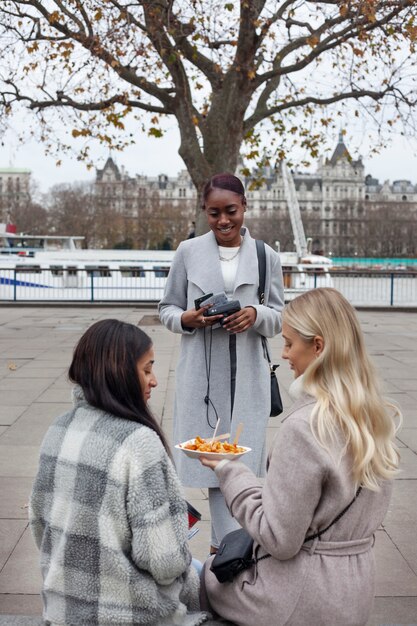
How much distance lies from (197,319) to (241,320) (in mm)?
187

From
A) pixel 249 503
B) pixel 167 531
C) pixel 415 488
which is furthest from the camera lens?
pixel 415 488

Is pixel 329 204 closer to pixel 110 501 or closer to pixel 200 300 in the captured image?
pixel 200 300

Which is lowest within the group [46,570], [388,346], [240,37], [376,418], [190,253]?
[388,346]

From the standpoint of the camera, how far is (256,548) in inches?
94.2

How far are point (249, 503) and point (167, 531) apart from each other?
28cm

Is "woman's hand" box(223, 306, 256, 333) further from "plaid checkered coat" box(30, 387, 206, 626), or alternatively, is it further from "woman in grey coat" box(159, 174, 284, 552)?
"plaid checkered coat" box(30, 387, 206, 626)

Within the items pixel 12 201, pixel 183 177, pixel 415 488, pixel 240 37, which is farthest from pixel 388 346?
pixel 183 177

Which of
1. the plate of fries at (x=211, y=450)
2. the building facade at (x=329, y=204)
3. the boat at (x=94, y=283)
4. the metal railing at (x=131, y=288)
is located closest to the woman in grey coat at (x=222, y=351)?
the plate of fries at (x=211, y=450)

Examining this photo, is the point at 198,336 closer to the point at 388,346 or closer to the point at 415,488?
the point at 415,488

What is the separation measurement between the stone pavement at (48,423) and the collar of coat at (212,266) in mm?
1442

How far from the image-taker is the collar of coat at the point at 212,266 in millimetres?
3572

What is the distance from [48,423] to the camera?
7117mm

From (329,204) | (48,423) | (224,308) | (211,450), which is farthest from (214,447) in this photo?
(329,204)

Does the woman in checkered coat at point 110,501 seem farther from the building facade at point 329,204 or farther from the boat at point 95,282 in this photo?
the building facade at point 329,204
